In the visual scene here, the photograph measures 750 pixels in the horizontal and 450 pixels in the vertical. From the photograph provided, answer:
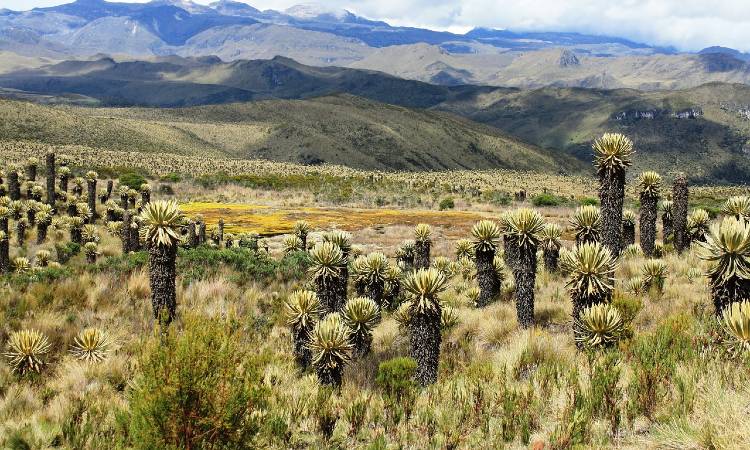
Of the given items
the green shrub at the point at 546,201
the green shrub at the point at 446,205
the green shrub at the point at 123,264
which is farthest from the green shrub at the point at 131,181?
the green shrub at the point at 546,201

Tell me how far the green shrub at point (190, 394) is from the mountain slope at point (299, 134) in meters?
82.1

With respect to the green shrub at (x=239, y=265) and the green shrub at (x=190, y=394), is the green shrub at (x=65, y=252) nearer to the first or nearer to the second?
the green shrub at (x=239, y=265)

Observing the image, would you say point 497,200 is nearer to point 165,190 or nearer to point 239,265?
point 165,190

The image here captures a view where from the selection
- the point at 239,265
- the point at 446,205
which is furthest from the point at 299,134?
the point at 239,265

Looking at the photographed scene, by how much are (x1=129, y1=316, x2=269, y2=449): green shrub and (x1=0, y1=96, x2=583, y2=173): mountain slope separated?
82066mm

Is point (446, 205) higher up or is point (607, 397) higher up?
point (607, 397)

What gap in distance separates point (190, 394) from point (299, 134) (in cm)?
12208

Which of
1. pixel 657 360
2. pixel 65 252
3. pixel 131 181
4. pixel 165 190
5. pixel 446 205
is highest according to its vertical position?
pixel 131 181

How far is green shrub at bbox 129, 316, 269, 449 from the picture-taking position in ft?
17.5

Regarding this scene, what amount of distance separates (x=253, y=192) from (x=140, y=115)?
10821cm

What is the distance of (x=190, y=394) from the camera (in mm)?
5512

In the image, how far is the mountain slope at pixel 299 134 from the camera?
85.1m

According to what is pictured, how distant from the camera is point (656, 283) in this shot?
42.0 feet

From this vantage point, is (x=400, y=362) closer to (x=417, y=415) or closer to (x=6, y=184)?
(x=417, y=415)
